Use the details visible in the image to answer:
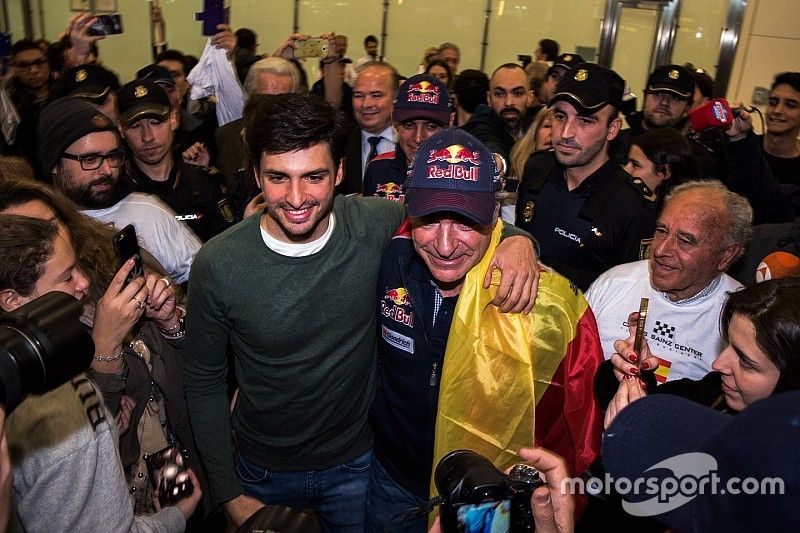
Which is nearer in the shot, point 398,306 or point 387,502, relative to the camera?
point 398,306

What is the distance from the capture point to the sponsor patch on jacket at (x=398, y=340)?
204 centimetres

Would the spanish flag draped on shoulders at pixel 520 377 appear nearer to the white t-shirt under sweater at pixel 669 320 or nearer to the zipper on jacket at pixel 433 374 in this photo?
the zipper on jacket at pixel 433 374

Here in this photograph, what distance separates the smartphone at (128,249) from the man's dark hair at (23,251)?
0.20 m

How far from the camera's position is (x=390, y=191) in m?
3.61

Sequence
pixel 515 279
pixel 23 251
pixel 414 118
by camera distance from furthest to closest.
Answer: pixel 414 118, pixel 515 279, pixel 23 251

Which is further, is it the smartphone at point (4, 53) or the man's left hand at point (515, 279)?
the smartphone at point (4, 53)

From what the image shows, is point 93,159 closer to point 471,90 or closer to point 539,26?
point 471,90

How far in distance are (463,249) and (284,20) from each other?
11.4 meters

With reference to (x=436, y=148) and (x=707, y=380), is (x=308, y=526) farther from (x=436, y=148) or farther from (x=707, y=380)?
(x=707, y=380)

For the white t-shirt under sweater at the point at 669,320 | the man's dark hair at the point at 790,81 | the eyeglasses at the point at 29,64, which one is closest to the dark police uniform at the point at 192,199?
the white t-shirt under sweater at the point at 669,320

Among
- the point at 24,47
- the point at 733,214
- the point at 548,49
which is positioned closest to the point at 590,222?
the point at 733,214

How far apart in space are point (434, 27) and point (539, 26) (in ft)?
6.51

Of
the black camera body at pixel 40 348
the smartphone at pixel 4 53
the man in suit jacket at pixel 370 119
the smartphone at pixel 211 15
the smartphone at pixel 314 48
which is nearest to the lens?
the black camera body at pixel 40 348

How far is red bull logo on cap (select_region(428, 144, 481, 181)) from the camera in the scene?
1838 millimetres
